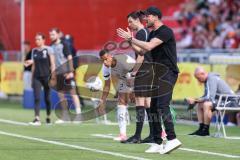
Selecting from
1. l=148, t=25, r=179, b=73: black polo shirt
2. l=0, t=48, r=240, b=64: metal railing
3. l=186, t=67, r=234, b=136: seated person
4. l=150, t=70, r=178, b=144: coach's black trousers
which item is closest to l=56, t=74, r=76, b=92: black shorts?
l=0, t=48, r=240, b=64: metal railing

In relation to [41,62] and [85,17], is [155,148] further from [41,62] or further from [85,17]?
[85,17]

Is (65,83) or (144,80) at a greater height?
(65,83)

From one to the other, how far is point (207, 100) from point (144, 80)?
2.40 m

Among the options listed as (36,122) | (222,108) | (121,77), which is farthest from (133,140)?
(36,122)

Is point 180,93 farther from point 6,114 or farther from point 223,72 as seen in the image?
point 6,114

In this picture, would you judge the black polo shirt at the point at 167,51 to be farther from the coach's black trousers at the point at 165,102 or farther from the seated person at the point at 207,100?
the seated person at the point at 207,100

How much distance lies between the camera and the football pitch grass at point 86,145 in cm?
1223

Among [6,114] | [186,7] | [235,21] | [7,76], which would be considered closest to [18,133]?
[6,114]

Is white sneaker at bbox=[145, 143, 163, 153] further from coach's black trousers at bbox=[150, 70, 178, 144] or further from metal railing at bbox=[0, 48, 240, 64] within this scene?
A: metal railing at bbox=[0, 48, 240, 64]

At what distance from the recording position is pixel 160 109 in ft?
41.2

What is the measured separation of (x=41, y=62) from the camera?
18984 mm

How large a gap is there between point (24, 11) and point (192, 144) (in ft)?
46.6

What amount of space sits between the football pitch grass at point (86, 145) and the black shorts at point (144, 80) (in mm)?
898

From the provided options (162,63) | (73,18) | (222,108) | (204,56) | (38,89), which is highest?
(73,18)
